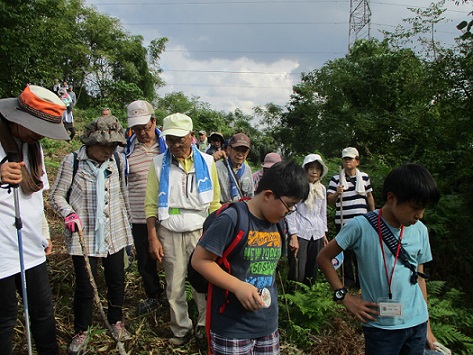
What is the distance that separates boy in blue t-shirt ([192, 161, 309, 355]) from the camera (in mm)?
1860

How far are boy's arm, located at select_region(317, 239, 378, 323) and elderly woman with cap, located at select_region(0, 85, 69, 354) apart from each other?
1776 mm

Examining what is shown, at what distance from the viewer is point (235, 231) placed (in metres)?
1.90

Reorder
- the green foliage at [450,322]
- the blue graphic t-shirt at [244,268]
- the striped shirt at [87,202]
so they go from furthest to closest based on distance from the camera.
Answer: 1. the green foliage at [450,322]
2. the striped shirt at [87,202]
3. the blue graphic t-shirt at [244,268]

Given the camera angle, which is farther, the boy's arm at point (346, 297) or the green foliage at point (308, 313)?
Answer: the green foliage at point (308, 313)

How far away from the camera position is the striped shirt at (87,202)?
2.85 metres

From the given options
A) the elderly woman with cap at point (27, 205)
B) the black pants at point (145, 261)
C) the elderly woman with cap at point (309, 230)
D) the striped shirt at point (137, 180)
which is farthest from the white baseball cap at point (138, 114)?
the elderly woman with cap at point (309, 230)

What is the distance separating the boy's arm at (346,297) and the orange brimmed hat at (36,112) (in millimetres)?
1776

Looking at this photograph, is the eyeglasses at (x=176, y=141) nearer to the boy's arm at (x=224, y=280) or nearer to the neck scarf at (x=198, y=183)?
the neck scarf at (x=198, y=183)

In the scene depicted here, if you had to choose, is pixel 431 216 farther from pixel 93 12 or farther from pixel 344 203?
pixel 93 12

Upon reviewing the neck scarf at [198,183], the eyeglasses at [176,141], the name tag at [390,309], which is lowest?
the name tag at [390,309]

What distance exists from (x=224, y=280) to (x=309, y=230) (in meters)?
2.83

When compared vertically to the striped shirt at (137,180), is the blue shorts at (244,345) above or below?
below

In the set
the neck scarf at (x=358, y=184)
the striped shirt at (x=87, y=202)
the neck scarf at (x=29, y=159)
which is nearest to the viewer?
the neck scarf at (x=29, y=159)

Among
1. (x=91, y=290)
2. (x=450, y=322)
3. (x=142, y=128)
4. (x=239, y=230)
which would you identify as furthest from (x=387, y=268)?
(x=450, y=322)
